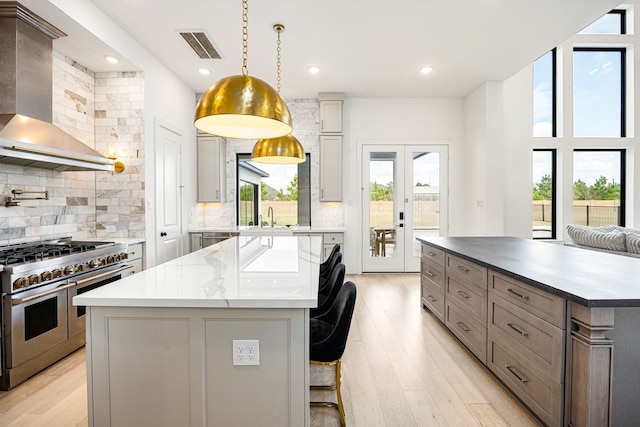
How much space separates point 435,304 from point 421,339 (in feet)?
1.89

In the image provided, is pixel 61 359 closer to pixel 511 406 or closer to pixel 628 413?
pixel 511 406

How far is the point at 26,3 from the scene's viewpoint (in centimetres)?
275

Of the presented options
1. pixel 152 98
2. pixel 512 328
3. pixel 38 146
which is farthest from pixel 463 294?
pixel 152 98

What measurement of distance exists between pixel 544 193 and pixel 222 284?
21.1 ft

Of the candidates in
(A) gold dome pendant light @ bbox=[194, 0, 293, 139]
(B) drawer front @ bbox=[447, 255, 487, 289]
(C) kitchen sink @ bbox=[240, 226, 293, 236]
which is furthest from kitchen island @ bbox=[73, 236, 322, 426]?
(C) kitchen sink @ bbox=[240, 226, 293, 236]

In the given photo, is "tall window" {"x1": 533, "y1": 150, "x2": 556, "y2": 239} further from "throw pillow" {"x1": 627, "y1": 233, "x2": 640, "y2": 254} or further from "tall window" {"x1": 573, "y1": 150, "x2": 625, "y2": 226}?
"throw pillow" {"x1": 627, "y1": 233, "x2": 640, "y2": 254}

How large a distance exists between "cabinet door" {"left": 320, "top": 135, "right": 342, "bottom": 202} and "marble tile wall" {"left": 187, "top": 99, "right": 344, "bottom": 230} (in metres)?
0.19

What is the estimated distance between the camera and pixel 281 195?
6457mm

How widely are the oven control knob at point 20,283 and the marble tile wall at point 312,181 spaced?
3763 millimetres

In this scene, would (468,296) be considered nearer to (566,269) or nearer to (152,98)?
(566,269)

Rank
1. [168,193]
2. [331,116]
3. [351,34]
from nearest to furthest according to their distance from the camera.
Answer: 1. [351,34]
2. [168,193]
3. [331,116]

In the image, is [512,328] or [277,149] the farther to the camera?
[277,149]

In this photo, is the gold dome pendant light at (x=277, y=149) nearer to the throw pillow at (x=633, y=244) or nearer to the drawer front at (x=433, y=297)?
the drawer front at (x=433, y=297)

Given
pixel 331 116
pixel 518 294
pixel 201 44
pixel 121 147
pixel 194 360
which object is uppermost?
pixel 201 44
